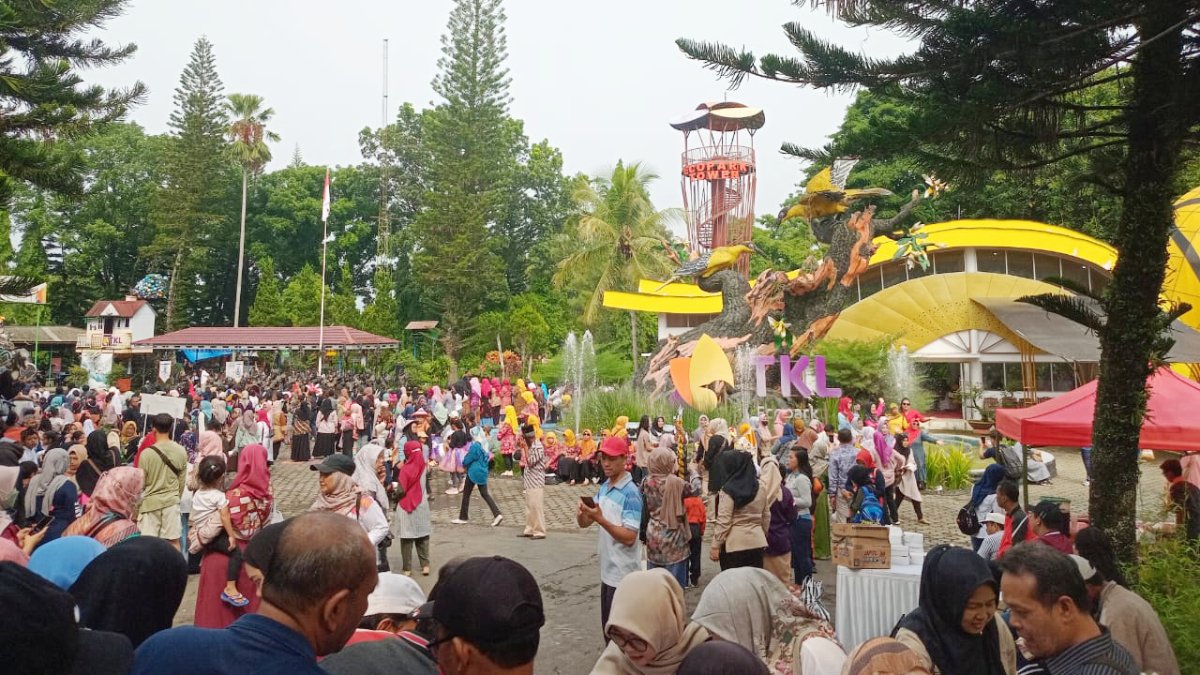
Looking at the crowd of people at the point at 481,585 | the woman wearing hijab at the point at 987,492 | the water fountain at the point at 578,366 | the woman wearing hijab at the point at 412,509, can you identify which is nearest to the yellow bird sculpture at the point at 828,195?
the water fountain at the point at 578,366

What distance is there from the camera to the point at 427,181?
114ft

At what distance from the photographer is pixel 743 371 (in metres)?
16.8

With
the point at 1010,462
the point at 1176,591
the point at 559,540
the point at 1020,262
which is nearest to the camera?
the point at 1176,591

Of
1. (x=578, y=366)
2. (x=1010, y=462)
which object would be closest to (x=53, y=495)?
(x=1010, y=462)

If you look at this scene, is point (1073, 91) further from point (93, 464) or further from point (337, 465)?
point (93, 464)

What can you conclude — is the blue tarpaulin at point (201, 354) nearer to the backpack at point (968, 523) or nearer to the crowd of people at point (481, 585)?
the crowd of people at point (481, 585)

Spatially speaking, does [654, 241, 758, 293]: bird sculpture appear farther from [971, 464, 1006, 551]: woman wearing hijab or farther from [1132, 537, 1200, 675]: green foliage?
[1132, 537, 1200, 675]: green foliage

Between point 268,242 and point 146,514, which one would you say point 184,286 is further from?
point 146,514

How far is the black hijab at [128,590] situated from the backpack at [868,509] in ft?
14.0

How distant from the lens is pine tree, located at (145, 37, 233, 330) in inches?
1356

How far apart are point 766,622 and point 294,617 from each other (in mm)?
1603

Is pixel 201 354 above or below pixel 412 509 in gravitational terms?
above

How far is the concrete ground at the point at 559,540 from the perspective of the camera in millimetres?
4941

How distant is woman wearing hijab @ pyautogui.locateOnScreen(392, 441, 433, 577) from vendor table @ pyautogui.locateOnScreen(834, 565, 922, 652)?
344 centimetres
